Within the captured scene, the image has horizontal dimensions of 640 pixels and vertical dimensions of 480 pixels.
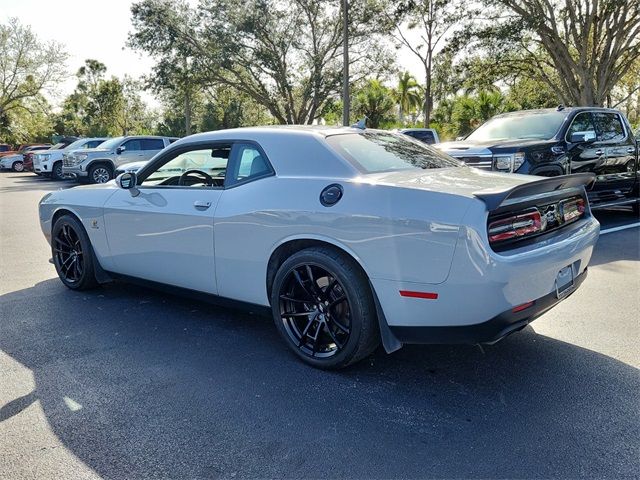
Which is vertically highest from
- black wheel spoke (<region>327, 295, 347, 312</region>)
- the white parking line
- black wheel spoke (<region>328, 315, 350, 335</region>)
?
black wheel spoke (<region>327, 295, 347, 312</region>)

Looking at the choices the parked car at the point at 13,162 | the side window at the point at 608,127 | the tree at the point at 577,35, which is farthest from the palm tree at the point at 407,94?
the side window at the point at 608,127

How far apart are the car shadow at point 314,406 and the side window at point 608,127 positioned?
5.55m

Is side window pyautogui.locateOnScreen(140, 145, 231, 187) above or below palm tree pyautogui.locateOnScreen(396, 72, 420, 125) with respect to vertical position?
below

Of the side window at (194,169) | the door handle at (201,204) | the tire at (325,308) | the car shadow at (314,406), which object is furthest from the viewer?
the side window at (194,169)

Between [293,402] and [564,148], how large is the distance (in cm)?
603

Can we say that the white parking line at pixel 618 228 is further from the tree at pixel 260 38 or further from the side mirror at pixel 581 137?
the tree at pixel 260 38

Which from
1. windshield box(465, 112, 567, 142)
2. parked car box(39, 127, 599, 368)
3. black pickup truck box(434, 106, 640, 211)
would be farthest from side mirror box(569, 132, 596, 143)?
parked car box(39, 127, 599, 368)

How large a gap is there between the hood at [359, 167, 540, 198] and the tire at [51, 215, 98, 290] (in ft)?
10.1

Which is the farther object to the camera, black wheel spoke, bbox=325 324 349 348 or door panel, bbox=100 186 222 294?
door panel, bbox=100 186 222 294

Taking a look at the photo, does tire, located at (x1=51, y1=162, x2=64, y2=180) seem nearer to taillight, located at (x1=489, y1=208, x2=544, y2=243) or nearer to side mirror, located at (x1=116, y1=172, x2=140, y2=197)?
side mirror, located at (x1=116, y1=172, x2=140, y2=197)

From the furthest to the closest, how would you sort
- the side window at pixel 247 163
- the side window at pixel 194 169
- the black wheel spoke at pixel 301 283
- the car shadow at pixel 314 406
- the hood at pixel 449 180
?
the side window at pixel 194 169 → the side window at pixel 247 163 → the black wheel spoke at pixel 301 283 → the hood at pixel 449 180 → the car shadow at pixel 314 406

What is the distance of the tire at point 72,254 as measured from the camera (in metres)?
4.91

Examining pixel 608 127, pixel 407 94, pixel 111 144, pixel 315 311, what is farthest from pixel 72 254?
pixel 407 94

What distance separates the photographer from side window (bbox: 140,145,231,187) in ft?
13.1
